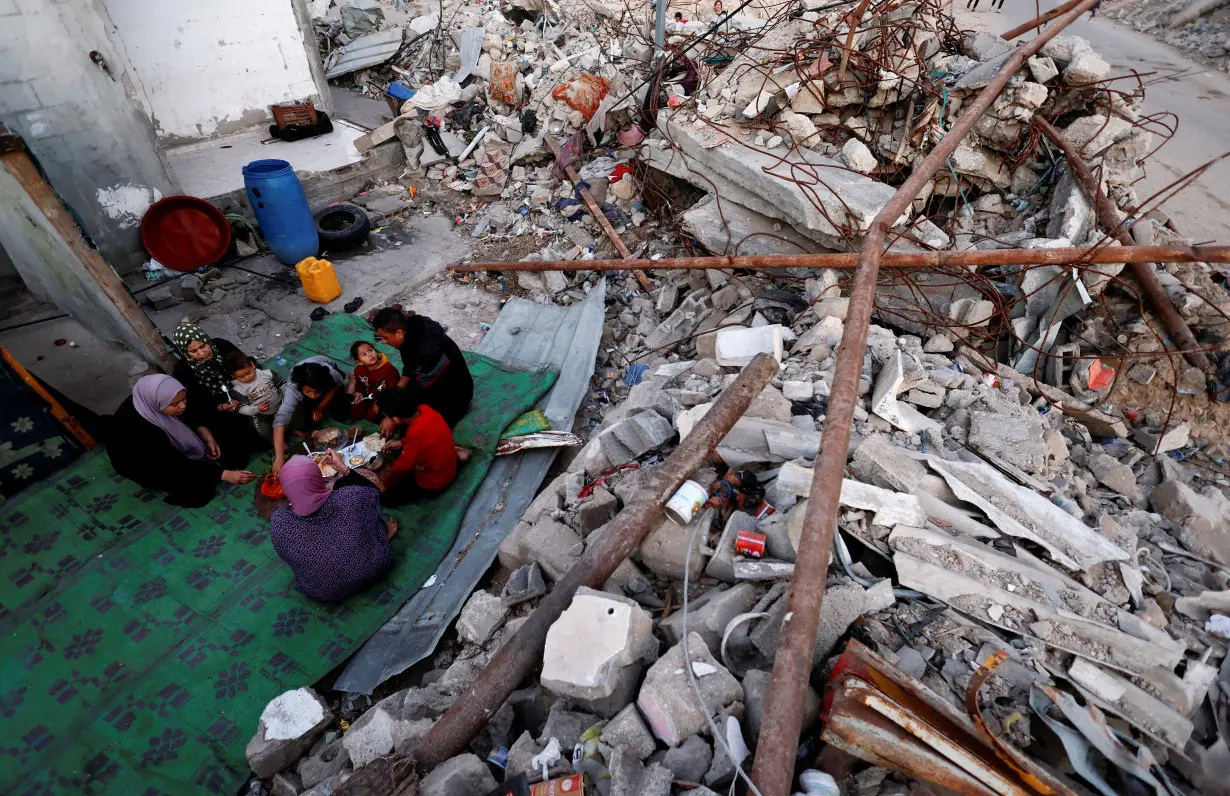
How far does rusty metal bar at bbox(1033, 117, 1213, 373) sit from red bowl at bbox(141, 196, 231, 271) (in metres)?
8.25

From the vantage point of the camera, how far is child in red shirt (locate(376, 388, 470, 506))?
13.2 ft

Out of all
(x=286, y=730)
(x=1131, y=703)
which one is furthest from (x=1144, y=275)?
(x=286, y=730)

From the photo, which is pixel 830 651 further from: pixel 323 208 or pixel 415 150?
pixel 415 150

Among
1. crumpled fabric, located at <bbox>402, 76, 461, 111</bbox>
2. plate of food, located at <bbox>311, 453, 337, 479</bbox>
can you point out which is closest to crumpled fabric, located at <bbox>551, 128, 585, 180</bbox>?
crumpled fabric, located at <bbox>402, 76, 461, 111</bbox>

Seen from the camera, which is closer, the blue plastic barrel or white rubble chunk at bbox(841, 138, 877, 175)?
white rubble chunk at bbox(841, 138, 877, 175)

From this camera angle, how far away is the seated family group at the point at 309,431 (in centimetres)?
345

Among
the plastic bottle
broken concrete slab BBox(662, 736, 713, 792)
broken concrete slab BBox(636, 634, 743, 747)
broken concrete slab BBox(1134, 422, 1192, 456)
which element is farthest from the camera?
the plastic bottle

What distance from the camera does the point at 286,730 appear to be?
9.62 ft

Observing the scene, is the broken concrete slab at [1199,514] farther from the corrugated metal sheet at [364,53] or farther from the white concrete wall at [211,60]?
the corrugated metal sheet at [364,53]

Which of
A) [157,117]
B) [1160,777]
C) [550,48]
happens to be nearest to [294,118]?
[157,117]

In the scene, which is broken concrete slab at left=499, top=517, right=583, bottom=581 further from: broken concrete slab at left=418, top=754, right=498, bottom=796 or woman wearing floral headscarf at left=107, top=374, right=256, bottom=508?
woman wearing floral headscarf at left=107, top=374, right=256, bottom=508

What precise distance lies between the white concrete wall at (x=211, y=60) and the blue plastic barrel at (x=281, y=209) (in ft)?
8.83

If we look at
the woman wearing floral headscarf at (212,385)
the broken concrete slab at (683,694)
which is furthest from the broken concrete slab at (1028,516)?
the woman wearing floral headscarf at (212,385)

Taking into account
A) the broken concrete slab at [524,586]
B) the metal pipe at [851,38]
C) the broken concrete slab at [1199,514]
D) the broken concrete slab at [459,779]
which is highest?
the metal pipe at [851,38]
